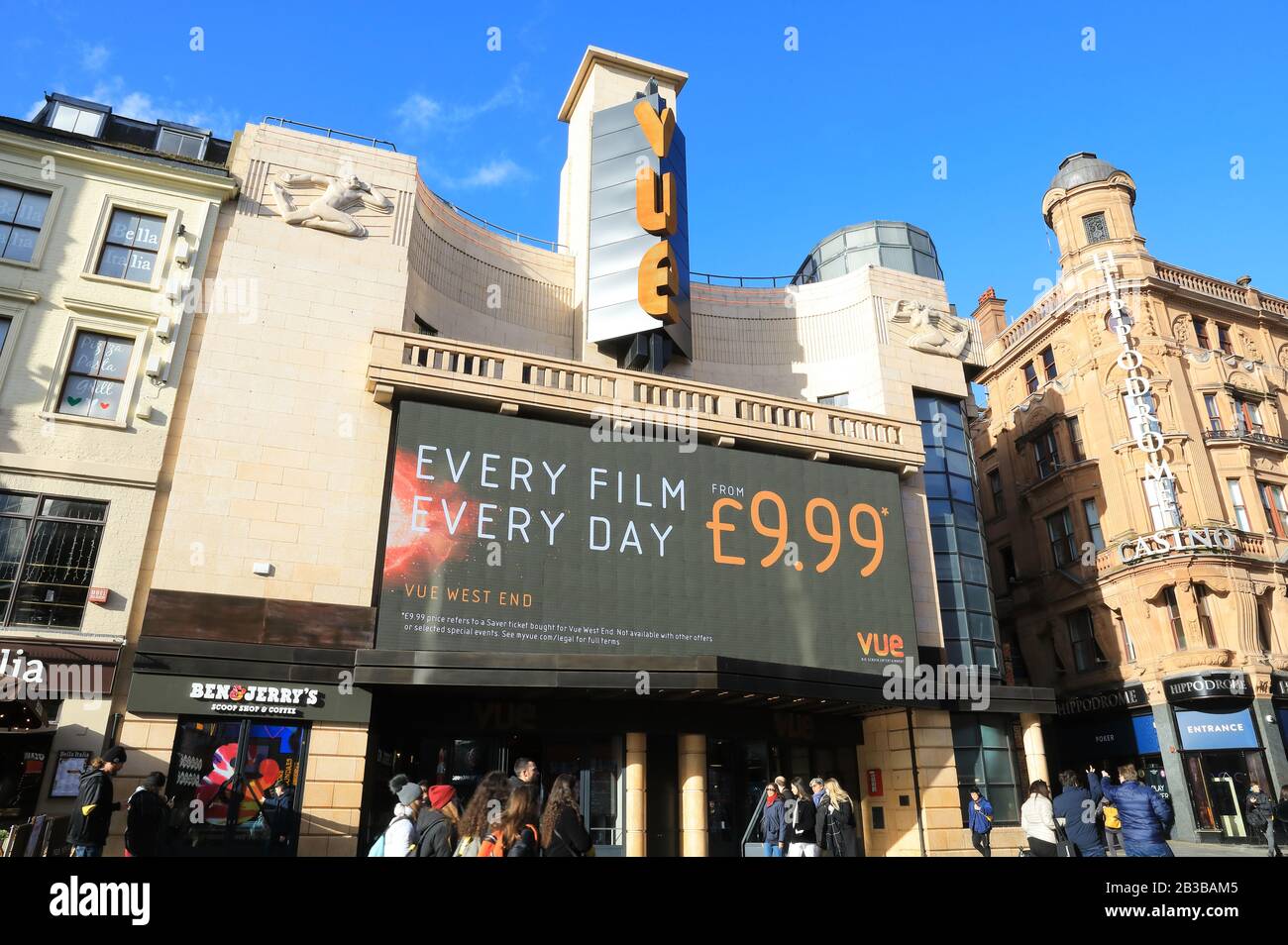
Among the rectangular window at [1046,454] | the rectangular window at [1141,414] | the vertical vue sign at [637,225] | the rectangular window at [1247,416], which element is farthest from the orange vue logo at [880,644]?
the rectangular window at [1247,416]

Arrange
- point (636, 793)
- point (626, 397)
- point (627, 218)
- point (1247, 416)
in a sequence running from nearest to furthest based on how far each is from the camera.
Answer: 1. point (636, 793)
2. point (626, 397)
3. point (627, 218)
4. point (1247, 416)

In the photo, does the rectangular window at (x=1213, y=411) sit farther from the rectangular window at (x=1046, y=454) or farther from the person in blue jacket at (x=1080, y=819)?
the person in blue jacket at (x=1080, y=819)

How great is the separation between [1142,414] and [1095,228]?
10.6 meters

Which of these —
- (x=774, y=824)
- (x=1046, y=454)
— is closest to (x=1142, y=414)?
(x=1046, y=454)

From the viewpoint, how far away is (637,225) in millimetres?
26969

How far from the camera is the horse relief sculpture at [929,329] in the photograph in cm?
2822

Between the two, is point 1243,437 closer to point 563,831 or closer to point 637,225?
point 637,225

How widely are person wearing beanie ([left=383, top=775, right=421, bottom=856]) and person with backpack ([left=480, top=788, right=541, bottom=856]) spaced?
1.12m

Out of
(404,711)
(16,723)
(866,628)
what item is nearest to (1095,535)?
(866,628)

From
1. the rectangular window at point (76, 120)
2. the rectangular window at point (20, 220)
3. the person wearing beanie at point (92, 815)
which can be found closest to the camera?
the person wearing beanie at point (92, 815)

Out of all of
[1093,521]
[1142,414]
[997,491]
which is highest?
[1142,414]

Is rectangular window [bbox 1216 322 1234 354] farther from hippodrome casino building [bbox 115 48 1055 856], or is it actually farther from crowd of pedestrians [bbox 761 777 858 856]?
crowd of pedestrians [bbox 761 777 858 856]

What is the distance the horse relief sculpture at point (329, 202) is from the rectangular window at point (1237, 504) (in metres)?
35.4
